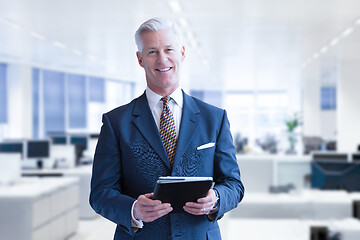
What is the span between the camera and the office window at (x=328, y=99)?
71.9 feet

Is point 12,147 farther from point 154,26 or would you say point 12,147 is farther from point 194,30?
point 154,26

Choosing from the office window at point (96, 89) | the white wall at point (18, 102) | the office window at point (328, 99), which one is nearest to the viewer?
the white wall at point (18, 102)

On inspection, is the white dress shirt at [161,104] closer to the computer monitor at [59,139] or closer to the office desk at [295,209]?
the office desk at [295,209]

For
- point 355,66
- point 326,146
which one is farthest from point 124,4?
point 355,66

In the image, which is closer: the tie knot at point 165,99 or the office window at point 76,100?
the tie knot at point 165,99

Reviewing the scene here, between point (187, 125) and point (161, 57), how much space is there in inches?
8.8

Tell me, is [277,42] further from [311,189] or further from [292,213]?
[292,213]

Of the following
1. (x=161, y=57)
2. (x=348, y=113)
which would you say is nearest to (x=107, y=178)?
(x=161, y=57)

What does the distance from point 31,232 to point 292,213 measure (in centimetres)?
313

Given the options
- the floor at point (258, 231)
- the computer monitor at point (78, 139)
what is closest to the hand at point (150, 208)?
the floor at point (258, 231)

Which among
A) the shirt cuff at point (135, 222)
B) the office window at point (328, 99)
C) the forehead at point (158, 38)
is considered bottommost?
the shirt cuff at point (135, 222)

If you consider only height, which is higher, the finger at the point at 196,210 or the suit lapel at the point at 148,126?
the suit lapel at the point at 148,126

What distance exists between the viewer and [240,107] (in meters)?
25.9

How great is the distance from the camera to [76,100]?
623 inches
